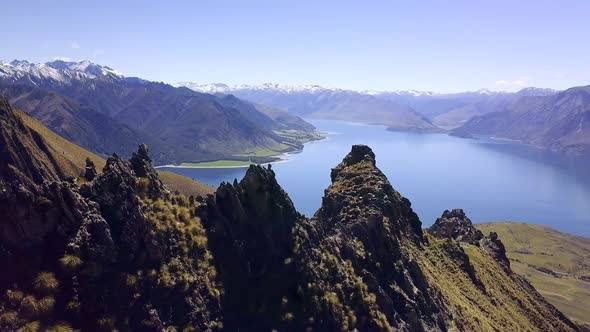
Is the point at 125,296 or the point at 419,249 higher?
the point at 125,296

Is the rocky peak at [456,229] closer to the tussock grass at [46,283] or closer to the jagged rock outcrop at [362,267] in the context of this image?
the jagged rock outcrop at [362,267]

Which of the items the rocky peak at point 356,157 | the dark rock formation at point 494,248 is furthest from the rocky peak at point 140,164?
the dark rock formation at point 494,248

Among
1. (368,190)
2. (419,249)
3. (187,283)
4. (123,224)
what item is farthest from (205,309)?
(419,249)

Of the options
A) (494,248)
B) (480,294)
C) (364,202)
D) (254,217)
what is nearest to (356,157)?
(364,202)

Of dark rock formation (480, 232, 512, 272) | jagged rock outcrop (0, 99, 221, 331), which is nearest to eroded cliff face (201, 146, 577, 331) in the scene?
jagged rock outcrop (0, 99, 221, 331)

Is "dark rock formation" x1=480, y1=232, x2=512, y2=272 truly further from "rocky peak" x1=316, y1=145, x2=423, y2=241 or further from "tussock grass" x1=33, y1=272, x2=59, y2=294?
"tussock grass" x1=33, y1=272, x2=59, y2=294

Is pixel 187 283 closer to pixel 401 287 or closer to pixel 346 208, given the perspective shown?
pixel 401 287
